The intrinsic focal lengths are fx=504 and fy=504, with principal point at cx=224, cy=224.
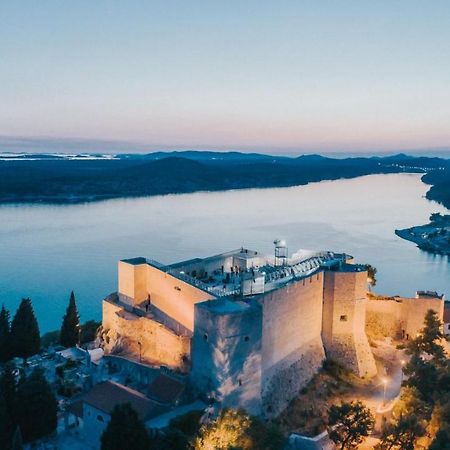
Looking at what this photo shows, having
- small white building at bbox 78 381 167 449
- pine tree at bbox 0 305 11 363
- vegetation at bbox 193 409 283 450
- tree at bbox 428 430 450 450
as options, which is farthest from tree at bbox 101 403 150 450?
pine tree at bbox 0 305 11 363

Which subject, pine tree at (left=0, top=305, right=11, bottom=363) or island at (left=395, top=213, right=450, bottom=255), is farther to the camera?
island at (left=395, top=213, right=450, bottom=255)

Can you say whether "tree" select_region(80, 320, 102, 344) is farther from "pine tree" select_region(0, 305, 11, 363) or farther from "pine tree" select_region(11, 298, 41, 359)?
"pine tree" select_region(0, 305, 11, 363)

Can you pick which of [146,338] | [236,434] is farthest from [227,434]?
[146,338]

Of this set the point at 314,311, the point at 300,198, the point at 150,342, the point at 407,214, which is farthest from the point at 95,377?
the point at 300,198

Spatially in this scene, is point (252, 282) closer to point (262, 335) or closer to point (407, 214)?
point (262, 335)

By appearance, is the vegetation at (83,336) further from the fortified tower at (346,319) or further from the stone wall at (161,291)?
the fortified tower at (346,319)

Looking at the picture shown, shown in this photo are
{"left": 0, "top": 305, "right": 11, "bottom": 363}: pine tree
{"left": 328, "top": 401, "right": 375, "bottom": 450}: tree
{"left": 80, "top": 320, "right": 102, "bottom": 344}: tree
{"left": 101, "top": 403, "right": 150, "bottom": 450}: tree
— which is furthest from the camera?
{"left": 80, "top": 320, "right": 102, "bottom": 344}: tree

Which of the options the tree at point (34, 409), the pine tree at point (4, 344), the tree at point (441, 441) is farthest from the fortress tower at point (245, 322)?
the tree at point (441, 441)
